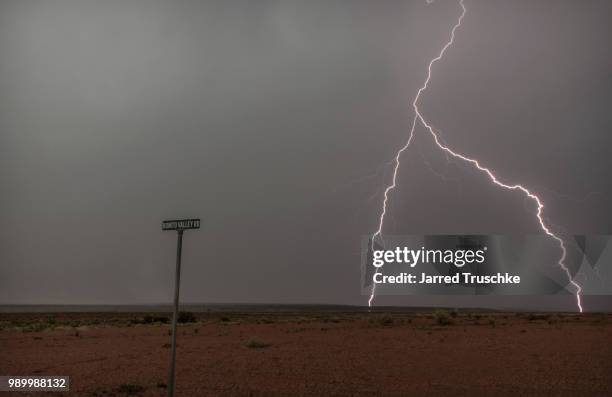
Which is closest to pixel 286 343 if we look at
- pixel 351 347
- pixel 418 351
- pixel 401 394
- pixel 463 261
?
pixel 351 347

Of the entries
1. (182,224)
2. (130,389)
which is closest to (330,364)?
(130,389)

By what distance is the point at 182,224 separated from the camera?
702 cm

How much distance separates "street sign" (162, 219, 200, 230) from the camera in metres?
6.93

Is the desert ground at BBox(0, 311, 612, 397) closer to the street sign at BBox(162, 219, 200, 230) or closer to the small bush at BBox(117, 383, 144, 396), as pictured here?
the small bush at BBox(117, 383, 144, 396)

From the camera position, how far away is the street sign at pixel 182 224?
273 inches

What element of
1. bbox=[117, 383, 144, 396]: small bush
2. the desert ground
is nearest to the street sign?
the desert ground

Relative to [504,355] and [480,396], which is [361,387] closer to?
[480,396]

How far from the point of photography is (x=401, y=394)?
9.66m

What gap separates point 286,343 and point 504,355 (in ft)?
23.0

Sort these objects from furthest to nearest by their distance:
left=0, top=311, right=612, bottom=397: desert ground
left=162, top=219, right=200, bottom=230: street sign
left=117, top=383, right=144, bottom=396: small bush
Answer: left=0, top=311, right=612, bottom=397: desert ground, left=117, top=383, right=144, bottom=396: small bush, left=162, top=219, right=200, bottom=230: street sign

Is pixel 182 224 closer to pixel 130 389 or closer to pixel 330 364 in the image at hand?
pixel 130 389

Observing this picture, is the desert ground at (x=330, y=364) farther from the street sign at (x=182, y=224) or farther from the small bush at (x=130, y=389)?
the street sign at (x=182, y=224)

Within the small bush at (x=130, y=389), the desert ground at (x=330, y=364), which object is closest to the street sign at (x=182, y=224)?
the desert ground at (x=330, y=364)

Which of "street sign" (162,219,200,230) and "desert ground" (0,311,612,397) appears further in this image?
"desert ground" (0,311,612,397)
